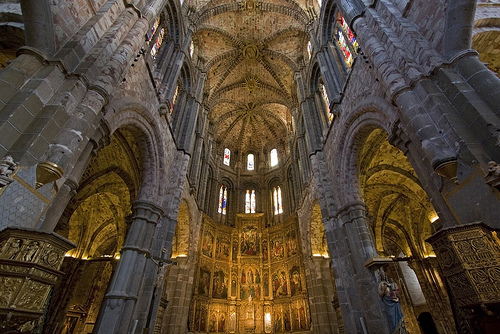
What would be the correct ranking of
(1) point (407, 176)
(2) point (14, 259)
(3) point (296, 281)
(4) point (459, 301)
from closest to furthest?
(2) point (14, 259) < (4) point (459, 301) < (1) point (407, 176) < (3) point (296, 281)

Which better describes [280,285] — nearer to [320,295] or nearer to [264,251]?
[264,251]

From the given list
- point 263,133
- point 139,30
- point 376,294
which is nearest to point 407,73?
point 376,294

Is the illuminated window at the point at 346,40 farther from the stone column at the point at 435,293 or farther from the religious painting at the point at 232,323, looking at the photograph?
the religious painting at the point at 232,323

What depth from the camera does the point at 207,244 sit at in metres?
18.1

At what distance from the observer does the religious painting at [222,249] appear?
18.8 meters

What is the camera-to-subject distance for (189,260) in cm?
1463

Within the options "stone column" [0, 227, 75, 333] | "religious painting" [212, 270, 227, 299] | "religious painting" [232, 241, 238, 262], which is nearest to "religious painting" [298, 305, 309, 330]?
"religious painting" [212, 270, 227, 299]

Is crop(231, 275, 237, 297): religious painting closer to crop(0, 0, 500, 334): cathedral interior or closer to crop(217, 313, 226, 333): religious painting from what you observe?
crop(0, 0, 500, 334): cathedral interior

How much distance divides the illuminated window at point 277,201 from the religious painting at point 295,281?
552 cm

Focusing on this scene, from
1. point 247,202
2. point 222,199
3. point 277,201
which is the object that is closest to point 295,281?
point 277,201

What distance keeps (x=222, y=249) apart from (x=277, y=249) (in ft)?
13.6

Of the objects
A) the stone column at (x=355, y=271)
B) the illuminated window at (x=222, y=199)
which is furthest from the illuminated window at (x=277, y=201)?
the stone column at (x=355, y=271)

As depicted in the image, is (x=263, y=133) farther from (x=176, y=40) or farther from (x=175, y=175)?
(x=175, y=175)

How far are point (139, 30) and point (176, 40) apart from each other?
667cm
